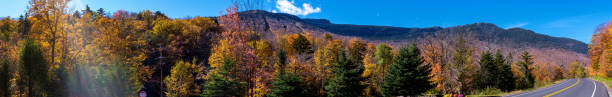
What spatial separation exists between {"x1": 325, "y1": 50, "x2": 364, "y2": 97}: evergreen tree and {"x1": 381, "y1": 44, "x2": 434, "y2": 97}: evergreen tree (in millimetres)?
3490

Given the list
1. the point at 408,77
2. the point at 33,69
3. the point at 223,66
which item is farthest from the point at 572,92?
the point at 33,69

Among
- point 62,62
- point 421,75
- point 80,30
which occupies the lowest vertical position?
point 421,75

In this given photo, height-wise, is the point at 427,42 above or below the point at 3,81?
above

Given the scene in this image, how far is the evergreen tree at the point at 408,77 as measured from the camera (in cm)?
3048

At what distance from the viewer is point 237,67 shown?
357 inches

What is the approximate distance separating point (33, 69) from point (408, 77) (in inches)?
1182

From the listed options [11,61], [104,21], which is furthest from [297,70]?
[11,61]

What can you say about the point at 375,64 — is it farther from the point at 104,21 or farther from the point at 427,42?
the point at 104,21

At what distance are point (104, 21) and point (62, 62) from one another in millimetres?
8133

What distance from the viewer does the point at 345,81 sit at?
104ft

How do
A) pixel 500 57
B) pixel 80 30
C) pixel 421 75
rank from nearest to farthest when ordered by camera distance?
pixel 80 30 → pixel 421 75 → pixel 500 57

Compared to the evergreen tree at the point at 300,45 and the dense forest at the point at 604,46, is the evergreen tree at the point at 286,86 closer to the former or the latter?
the dense forest at the point at 604,46

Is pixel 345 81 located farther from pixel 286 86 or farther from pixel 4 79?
pixel 4 79

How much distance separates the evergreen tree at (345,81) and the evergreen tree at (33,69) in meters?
24.0
